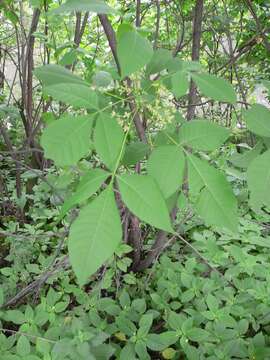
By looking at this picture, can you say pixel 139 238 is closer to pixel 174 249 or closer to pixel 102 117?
pixel 174 249

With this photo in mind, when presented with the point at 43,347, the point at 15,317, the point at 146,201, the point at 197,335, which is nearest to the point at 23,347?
the point at 43,347

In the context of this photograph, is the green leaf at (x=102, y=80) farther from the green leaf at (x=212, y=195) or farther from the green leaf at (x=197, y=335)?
the green leaf at (x=197, y=335)

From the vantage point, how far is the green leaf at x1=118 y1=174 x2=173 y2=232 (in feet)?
1.92

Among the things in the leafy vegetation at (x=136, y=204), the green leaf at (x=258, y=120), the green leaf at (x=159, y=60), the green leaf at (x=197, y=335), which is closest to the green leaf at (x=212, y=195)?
the leafy vegetation at (x=136, y=204)

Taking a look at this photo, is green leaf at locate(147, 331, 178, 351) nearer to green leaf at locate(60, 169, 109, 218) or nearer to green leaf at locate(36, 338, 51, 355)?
green leaf at locate(36, 338, 51, 355)

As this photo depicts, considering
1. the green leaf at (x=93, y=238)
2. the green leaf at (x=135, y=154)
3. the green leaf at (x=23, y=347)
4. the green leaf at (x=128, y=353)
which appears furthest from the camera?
the green leaf at (x=128, y=353)

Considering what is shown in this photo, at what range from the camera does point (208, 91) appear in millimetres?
708

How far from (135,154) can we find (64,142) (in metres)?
0.27

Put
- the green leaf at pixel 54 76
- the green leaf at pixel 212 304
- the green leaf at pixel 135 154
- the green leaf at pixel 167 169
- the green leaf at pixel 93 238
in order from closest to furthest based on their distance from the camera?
1. the green leaf at pixel 93 238
2. the green leaf at pixel 167 169
3. the green leaf at pixel 54 76
4. the green leaf at pixel 135 154
5. the green leaf at pixel 212 304

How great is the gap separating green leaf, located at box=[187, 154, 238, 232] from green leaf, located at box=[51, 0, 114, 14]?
279 mm

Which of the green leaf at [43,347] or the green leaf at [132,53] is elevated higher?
the green leaf at [132,53]

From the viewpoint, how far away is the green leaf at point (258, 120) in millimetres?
708

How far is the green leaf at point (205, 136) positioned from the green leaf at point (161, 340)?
0.79 metres

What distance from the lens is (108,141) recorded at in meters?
0.64
